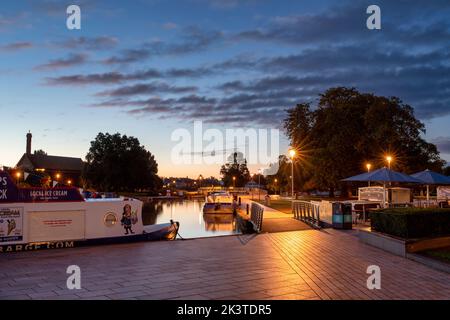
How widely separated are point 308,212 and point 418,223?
10.3 metres

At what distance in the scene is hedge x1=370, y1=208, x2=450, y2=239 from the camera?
13.1 metres

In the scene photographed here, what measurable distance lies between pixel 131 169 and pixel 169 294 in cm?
8904

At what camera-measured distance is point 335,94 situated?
52938 millimetres

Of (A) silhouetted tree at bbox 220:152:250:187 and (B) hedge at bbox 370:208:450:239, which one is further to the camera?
(A) silhouetted tree at bbox 220:152:250:187

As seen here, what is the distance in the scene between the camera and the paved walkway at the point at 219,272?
27.2ft

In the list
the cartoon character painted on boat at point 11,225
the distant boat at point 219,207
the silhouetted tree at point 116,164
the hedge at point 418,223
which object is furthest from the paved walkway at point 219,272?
the silhouetted tree at point 116,164

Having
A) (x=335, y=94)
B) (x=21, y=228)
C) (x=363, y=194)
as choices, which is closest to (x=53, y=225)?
(x=21, y=228)

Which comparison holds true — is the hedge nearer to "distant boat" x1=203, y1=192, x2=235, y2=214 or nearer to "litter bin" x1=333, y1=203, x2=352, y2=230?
"litter bin" x1=333, y1=203, x2=352, y2=230

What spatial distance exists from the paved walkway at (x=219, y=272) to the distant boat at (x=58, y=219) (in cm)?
104

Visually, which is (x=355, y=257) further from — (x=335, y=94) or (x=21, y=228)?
(x=335, y=94)

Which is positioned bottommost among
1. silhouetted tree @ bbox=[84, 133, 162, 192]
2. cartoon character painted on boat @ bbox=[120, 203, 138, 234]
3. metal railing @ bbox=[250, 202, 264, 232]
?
metal railing @ bbox=[250, 202, 264, 232]

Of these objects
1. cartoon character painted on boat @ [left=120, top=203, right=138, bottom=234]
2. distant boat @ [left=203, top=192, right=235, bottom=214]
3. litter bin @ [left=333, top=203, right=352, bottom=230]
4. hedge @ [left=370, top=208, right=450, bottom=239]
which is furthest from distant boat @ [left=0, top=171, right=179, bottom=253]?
distant boat @ [left=203, top=192, right=235, bottom=214]

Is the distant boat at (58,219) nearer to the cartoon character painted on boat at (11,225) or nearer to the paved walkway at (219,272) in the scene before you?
the cartoon character painted on boat at (11,225)

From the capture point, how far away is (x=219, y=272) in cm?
1023
